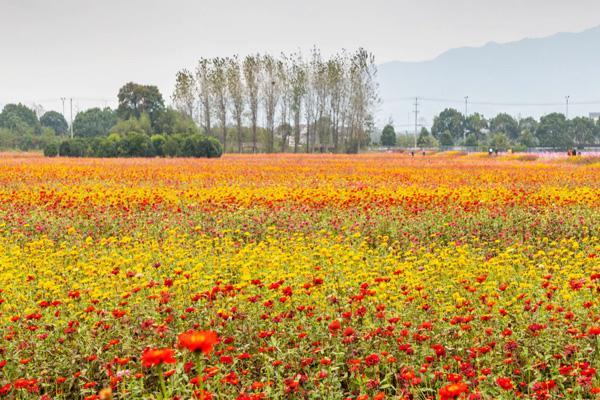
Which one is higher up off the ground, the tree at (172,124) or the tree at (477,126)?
the tree at (477,126)

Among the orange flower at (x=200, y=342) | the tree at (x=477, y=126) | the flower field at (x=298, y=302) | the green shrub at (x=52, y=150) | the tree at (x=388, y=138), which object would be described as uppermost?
the tree at (x=477, y=126)

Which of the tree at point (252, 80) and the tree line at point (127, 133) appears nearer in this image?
the tree line at point (127, 133)

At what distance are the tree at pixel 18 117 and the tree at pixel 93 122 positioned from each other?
7.35m

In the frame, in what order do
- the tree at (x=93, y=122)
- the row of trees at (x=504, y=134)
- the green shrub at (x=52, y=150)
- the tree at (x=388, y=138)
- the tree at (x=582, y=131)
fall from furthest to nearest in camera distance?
1. the tree at (x=582, y=131)
2. the row of trees at (x=504, y=134)
3. the tree at (x=388, y=138)
4. the tree at (x=93, y=122)
5. the green shrub at (x=52, y=150)

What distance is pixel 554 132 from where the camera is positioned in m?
98.9

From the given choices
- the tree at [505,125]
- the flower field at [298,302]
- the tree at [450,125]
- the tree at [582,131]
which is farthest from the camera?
the tree at [505,125]

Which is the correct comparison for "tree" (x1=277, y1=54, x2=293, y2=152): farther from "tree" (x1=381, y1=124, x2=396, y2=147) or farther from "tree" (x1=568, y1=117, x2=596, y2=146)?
"tree" (x1=568, y1=117, x2=596, y2=146)

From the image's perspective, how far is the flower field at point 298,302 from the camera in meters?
3.74

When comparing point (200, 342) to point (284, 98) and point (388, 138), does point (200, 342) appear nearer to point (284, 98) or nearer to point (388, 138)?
point (284, 98)

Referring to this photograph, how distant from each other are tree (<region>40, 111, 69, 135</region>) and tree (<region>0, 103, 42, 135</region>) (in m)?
11.7

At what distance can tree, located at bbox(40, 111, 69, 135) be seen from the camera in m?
113

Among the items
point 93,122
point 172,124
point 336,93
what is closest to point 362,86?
point 336,93

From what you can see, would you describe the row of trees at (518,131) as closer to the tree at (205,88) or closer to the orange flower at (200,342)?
the tree at (205,88)

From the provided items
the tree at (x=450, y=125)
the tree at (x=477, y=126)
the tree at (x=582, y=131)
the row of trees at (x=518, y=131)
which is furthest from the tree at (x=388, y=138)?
the tree at (x=582, y=131)
